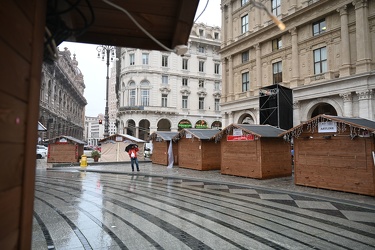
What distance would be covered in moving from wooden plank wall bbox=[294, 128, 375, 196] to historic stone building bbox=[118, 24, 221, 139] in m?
34.9

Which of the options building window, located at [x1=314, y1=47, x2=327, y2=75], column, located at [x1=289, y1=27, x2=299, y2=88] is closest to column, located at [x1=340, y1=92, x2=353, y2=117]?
building window, located at [x1=314, y1=47, x2=327, y2=75]

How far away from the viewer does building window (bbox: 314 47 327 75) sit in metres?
23.0

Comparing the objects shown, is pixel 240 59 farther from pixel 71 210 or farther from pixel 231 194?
pixel 71 210

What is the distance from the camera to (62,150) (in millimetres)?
24875

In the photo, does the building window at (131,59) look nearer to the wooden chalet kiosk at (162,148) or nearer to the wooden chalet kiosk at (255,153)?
the wooden chalet kiosk at (162,148)

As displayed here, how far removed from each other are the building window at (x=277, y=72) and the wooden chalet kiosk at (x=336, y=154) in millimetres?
15856

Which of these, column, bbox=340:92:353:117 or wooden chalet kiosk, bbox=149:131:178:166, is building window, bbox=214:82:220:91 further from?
column, bbox=340:92:353:117

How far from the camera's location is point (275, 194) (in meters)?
10.4

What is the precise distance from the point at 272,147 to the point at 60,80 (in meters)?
56.9

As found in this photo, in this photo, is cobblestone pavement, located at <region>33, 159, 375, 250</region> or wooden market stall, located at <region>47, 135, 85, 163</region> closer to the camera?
cobblestone pavement, located at <region>33, 159, 375, 250</region>

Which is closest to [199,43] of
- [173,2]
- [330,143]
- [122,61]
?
[122,61]

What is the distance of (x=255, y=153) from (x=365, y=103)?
1112cm

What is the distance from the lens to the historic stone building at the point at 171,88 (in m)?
46.1

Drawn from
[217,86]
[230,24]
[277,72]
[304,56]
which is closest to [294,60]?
[304,56]
